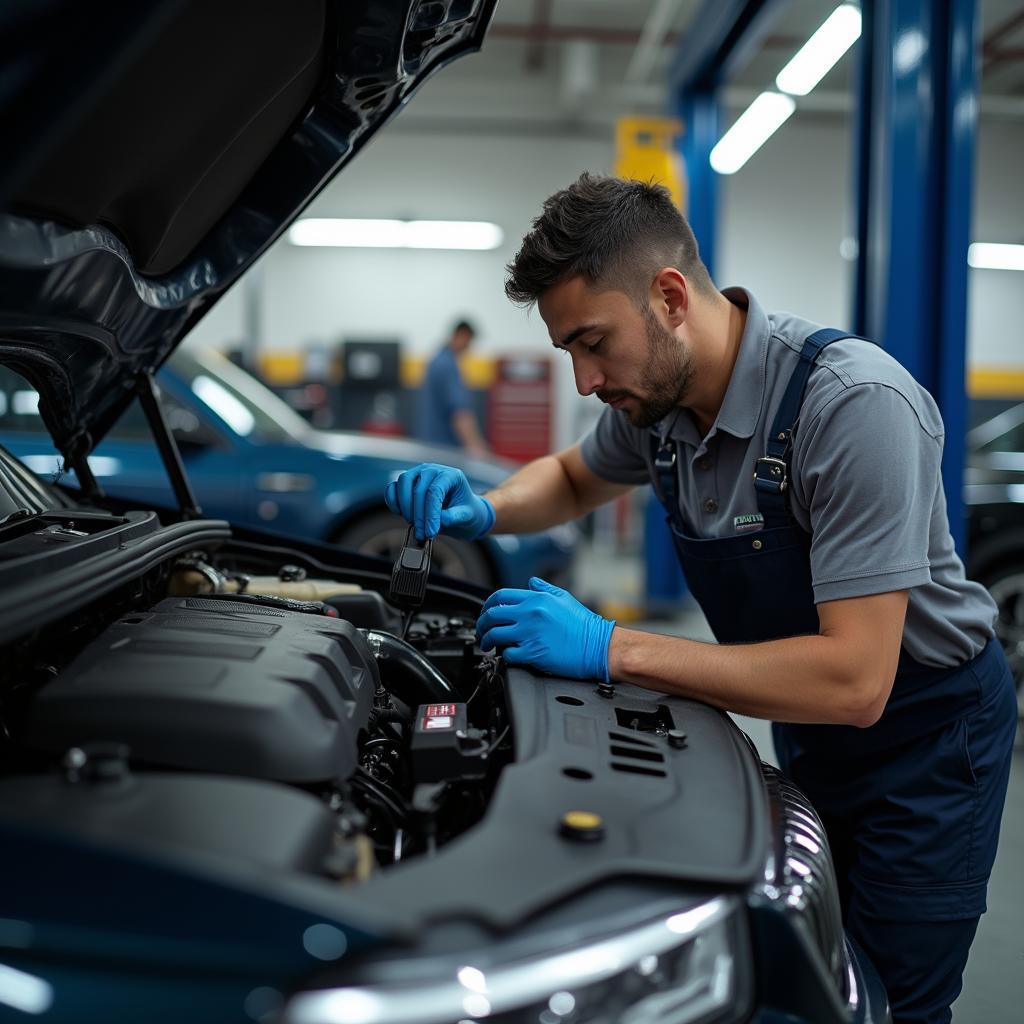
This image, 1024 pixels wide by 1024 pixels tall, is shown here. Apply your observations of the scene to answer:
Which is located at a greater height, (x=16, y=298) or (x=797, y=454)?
(x=16, y=298)

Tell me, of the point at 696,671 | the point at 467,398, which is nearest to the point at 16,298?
the point at 696,671

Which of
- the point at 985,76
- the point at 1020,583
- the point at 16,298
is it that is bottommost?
the point at 1020,583

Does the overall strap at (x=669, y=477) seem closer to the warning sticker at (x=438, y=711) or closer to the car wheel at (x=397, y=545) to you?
the warning sticker at (x=438, y=711)

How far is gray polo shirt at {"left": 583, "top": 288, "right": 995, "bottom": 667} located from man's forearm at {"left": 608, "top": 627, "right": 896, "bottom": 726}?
0.09 metres

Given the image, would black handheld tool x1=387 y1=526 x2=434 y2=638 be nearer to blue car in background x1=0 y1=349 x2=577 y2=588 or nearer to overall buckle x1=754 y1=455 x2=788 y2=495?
overall buckle x1=754 y1=455 x2=788 y2=495

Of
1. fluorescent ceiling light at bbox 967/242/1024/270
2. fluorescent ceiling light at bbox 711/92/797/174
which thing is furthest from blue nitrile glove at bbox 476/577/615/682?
fluorescent ceiling light at bbox 967/242/1024/270

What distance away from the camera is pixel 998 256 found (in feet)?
34.8

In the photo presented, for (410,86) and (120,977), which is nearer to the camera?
(120,977)

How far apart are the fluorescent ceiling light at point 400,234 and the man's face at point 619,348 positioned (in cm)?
944

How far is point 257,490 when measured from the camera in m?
3.94

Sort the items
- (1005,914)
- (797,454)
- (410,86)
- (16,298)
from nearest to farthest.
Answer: (16,298)
(797,454)
(410,86)
(1005,914)

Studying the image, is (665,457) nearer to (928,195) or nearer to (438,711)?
(438,711)

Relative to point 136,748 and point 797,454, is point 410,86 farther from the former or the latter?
point 136,748

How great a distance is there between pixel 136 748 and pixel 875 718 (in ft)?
3.07
